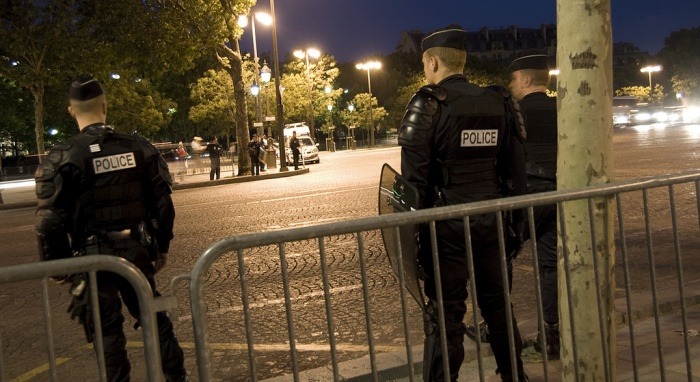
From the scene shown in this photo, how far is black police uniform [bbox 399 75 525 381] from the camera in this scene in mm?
3508

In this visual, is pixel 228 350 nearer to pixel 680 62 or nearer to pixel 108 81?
pixel 108 81

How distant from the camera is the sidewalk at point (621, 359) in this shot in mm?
4184

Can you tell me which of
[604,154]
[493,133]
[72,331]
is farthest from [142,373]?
[604,154]

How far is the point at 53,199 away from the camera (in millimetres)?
3824

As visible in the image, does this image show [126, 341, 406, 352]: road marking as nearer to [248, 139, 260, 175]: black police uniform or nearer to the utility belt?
the utility belt

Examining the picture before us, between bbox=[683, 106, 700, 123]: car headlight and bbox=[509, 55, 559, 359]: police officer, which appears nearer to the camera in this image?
bbox=[509, 55, 559, 359]: police officer

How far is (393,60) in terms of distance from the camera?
80.9 meters

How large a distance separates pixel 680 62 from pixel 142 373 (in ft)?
296

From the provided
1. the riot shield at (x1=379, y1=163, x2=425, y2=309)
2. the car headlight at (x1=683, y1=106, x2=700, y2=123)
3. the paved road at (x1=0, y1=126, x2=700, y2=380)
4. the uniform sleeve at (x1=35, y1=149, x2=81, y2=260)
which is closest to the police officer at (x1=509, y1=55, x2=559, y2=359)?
the paved road at (x1=0, y1=126, x2=700, y2=380)

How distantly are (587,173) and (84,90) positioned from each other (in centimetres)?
278

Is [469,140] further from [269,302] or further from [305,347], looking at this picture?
[269,302]

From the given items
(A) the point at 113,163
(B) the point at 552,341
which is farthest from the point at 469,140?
(A) the point at 113,163

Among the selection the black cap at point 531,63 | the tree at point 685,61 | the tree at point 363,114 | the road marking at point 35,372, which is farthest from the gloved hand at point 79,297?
the tree at point 685,61

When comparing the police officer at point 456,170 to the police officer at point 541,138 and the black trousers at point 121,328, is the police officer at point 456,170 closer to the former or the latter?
the police officer at point 541,138
